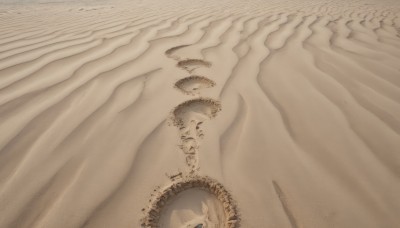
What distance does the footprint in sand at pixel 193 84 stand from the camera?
69.6 inches

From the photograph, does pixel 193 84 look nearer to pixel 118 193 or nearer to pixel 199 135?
pixel 199 135

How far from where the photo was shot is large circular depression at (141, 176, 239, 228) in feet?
3.24

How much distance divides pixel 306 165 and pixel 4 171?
1.23 metres

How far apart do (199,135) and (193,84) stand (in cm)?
58

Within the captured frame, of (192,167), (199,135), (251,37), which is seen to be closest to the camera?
(192,167)

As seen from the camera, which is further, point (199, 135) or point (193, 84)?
point (193, 84)

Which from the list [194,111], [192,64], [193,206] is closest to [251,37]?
[192,64]

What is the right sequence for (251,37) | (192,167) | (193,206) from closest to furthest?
(193,206) < (192,167) < (251,37)

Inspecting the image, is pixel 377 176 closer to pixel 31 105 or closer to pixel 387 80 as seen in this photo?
pixel 387 80

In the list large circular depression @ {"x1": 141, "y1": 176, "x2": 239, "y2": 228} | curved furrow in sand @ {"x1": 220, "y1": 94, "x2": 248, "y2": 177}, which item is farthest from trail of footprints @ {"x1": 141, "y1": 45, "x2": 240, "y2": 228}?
curved furrow in sand @ {"x1": 220, "y1": 94, "x2": 248, "y2": 177}

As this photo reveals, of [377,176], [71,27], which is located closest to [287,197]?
[377,176]

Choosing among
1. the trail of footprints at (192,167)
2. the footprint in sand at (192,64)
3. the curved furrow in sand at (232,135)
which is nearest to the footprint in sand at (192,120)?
the trail of footprints at (192,167)

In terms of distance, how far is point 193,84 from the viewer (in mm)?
1861

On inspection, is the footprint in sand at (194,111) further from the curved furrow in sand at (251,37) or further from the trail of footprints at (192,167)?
the curved furrow in sand at (251,37)
